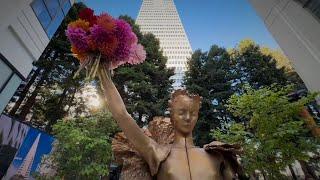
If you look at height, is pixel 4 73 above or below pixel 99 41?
above

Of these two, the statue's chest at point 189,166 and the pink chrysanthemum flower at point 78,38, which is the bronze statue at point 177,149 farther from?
the pink chrysanthemum flower at point 78,38

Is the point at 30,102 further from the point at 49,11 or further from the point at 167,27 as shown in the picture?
the point at 167,27

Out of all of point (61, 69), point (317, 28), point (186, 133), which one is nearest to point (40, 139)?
point (61, 69)

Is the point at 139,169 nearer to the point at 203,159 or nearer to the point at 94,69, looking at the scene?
the point at 203,159

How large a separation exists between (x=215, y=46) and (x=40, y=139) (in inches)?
690

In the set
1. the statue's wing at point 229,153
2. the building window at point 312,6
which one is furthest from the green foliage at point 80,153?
the building window at point 312,6

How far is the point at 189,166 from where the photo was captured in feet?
4.53

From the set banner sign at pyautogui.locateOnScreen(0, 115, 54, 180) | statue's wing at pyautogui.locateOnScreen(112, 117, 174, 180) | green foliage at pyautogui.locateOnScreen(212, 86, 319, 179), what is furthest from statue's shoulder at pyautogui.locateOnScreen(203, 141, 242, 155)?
banner sign at pyautogui.locateOnScreen(0, 115, 54, 180)

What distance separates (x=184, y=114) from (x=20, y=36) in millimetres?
8444

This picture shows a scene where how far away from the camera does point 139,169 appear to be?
1.31 m

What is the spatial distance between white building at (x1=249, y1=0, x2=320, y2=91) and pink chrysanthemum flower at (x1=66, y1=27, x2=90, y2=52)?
9.14m

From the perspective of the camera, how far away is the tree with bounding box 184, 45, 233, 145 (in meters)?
17.8

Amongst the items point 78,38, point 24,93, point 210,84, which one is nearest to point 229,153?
point 78,38

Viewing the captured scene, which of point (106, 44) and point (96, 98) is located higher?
point (96, 98)
